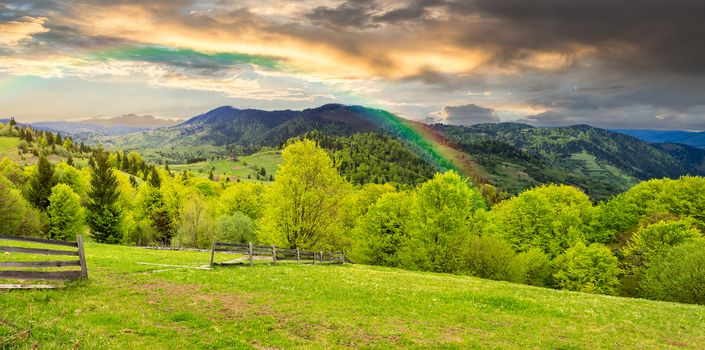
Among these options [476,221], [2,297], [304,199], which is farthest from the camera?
[476,221]

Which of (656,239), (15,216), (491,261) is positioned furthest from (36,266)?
(656,239)

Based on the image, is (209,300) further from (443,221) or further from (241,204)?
(241,204)

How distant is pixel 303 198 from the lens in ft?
159

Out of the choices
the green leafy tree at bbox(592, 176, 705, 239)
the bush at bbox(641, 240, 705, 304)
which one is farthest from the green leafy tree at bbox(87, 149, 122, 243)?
the green leafy tree at bbox(592, 176, 705, 239)

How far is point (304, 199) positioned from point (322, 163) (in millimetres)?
5390

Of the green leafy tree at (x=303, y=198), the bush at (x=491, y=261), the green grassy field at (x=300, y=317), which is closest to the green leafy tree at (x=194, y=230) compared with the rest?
the green leafy tree at (x=303, y=198)

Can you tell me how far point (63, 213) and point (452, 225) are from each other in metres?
76.7

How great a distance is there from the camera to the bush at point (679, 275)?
45750 mm

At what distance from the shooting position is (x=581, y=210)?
8200 cm

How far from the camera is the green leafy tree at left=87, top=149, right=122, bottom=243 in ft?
251

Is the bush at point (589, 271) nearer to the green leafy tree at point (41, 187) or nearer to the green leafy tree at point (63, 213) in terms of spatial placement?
the green leafy tree at point (63, 213)

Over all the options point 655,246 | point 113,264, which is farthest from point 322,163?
point 655,246

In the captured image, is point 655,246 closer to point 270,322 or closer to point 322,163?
point 322,163

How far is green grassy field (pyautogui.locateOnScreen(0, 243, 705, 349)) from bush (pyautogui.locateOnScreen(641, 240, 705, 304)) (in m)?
26.4
